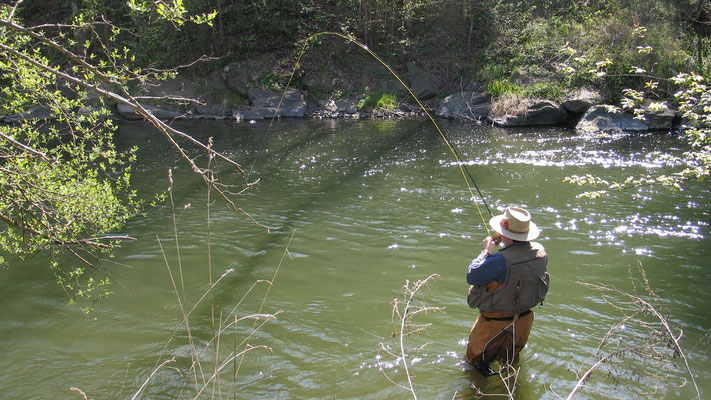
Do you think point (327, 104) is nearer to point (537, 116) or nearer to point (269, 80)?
point (269, 80)

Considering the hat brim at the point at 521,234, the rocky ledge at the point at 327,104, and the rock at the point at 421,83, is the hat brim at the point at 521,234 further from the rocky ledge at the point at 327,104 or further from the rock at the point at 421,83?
the rock at the point at 421,83

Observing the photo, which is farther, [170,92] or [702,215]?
[170,92]

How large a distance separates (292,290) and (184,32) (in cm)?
2259

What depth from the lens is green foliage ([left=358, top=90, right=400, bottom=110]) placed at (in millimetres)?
22375

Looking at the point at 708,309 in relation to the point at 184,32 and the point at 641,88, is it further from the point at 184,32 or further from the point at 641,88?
the point at 184,32

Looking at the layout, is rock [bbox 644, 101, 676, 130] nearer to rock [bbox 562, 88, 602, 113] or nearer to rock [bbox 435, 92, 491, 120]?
rock [bbox 562, 88, 602, 113]

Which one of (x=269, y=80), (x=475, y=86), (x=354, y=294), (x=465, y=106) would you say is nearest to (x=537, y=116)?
(x=465, y=106)

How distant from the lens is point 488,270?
3768 mm

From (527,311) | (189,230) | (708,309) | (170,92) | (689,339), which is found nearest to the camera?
(527,311)

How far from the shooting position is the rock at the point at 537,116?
59.8ft

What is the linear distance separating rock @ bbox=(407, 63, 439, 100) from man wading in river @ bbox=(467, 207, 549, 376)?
19523 millimetres

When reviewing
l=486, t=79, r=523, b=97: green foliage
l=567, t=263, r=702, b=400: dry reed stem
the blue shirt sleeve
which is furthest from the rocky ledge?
the blue shirt sleeve

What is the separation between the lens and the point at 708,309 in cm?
548

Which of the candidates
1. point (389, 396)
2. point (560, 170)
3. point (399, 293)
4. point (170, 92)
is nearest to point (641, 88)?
point (560, 170)
